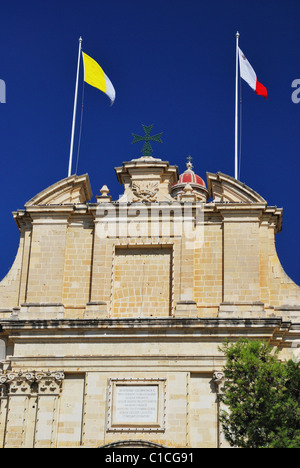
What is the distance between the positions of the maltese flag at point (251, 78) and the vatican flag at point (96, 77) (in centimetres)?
433

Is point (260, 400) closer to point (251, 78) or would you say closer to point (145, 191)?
point (145, 191)

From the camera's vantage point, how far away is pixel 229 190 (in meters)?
30.2

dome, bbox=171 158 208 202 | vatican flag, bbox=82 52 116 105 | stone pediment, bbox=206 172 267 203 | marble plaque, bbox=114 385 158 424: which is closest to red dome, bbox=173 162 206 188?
dome, bbox=171 158 208 202

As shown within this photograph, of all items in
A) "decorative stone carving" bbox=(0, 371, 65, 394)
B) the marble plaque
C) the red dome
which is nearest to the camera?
the marble plaque

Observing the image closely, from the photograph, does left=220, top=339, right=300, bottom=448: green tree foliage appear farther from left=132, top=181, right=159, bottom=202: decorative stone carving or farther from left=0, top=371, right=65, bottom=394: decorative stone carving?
left=132, top=181, right=159, bottom=202: decorative stone carving

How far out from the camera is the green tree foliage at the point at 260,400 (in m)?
23.3

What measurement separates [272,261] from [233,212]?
186 centimetres

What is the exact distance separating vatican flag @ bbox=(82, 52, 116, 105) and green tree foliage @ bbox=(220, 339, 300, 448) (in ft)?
38.2

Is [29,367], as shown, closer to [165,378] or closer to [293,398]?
[165,378]

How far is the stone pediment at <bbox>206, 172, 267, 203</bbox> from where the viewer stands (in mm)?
29781

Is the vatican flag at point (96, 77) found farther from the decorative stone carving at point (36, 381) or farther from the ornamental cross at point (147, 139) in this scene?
the decorative stone carving at point (36, 381)
